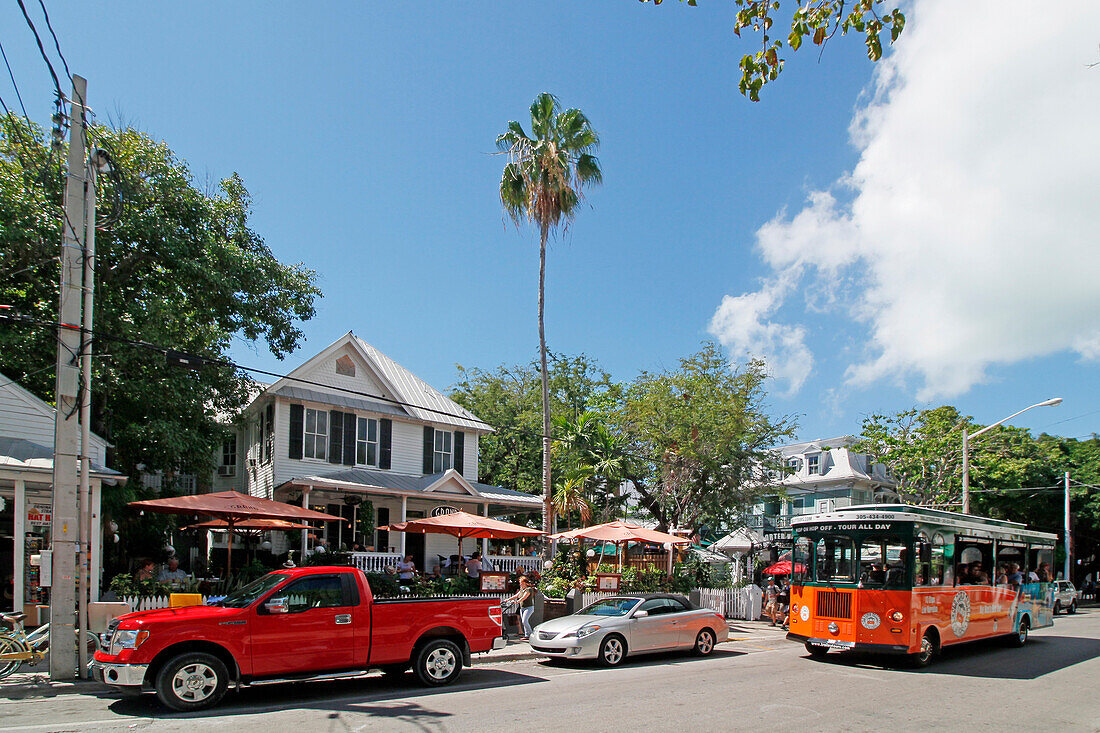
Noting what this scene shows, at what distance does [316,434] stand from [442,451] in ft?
17.4

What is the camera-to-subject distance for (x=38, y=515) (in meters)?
17.0

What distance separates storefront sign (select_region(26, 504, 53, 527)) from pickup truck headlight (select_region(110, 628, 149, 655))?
9615 millimetres

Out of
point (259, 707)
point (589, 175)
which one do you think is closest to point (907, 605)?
point (259, 707)

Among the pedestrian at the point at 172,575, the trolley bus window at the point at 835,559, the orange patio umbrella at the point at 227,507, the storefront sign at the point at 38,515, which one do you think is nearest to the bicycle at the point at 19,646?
the orange patio umbrella at the point at 227,507

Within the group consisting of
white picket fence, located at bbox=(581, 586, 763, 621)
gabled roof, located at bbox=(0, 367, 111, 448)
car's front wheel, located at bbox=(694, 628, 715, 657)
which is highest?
gabled roof, located at bbox=(0, 367, 111, 448)

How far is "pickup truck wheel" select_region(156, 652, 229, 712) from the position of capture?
29.4 ft

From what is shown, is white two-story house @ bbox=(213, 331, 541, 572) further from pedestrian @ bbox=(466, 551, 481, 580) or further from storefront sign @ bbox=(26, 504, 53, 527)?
storefront sign @ bbox=(26, 504, 53, 527)

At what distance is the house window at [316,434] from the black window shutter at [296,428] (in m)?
0.29

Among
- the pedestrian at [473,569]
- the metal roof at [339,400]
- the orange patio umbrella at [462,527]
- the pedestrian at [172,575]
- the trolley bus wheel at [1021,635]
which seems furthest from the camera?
the metal roof at [339,400]

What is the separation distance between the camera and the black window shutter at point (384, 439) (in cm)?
2695

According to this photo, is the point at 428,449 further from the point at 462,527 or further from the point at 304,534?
the point at 462,527

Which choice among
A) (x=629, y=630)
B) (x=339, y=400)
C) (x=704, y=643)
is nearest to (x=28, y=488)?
(x=339, y=400)

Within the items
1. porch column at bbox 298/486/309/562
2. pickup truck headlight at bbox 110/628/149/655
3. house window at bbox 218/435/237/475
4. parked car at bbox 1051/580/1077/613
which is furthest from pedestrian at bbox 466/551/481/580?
parked car at bbox 1051/580/1077/613

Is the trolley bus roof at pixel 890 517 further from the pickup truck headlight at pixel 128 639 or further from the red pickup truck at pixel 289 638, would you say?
the pickup truck headlight at pixel 128 639
